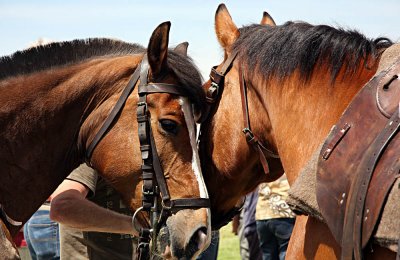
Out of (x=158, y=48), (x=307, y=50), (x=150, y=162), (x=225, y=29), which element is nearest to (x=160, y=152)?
(x=150, y=162)

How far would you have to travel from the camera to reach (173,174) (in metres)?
3.56

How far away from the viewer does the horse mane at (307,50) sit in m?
3.08

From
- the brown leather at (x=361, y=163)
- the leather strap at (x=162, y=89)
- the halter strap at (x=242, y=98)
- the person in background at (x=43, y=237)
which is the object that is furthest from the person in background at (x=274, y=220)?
the brown leather at (x=361, y=163)

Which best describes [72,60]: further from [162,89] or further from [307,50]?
[307,50]

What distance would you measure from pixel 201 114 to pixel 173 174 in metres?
0.36

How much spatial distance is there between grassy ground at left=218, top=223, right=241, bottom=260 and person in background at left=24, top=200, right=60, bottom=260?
6.10 m

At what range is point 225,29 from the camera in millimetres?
3818

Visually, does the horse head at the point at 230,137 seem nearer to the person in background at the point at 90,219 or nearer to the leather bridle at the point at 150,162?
the leather bridle at the point at 150,162

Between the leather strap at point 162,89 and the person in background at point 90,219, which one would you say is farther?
the person in background at point 90,219

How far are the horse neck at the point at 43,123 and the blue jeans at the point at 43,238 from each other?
1.62m

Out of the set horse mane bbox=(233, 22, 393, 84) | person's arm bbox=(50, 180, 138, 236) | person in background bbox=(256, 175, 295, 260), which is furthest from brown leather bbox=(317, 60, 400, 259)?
person in background bbox=(256, 175, 295, 260)

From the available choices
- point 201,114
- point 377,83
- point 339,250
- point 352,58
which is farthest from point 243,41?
point 339,250

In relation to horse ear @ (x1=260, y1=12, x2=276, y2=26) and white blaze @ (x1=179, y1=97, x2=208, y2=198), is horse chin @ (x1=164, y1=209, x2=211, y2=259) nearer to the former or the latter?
white blaze @ (x1=179, y1=97, x2=208, y2=198)

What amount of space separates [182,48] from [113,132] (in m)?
0.74
